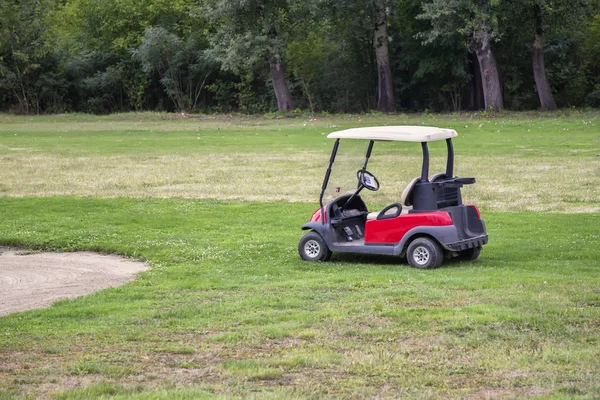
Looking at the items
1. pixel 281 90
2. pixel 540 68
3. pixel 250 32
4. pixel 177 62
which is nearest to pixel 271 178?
pixel 250 32

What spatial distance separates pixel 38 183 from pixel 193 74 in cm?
3965

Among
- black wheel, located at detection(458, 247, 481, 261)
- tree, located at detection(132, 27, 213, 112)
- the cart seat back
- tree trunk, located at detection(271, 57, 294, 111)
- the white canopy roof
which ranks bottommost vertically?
black wheel, located at detection(458, 247, 481, 261)

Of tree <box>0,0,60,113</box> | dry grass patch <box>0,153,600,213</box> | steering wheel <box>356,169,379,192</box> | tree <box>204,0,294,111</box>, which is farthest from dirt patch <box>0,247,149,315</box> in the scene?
tree <box>0,0,60,113</box>

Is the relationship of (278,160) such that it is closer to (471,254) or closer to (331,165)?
(331,165)

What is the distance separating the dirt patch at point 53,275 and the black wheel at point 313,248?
2346mm

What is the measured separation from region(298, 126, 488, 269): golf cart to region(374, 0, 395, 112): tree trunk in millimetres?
39246

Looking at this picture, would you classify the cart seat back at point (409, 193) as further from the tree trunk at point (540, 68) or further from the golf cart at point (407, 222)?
the tree trunk at point (540, 68)

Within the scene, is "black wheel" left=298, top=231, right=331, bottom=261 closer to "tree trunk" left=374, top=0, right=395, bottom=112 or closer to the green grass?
the green grass

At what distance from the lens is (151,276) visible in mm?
12383

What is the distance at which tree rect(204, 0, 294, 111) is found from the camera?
51062 mm

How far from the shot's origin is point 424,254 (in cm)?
1249

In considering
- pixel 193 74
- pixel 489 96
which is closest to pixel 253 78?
pixel 193 74

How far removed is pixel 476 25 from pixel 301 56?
17276 millimetres

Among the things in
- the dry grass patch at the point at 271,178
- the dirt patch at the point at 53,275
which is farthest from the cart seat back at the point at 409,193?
the dry grass patch at the point at 271,178
